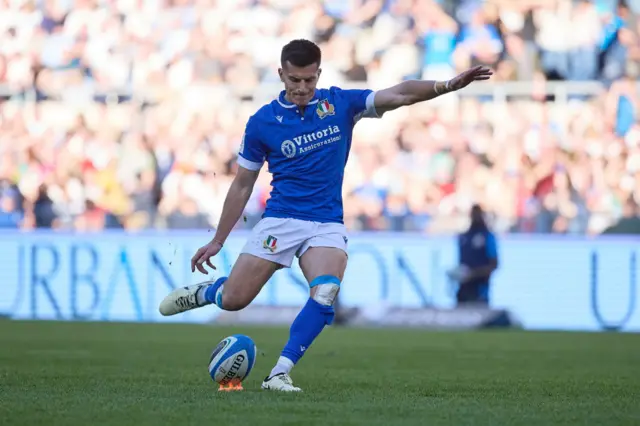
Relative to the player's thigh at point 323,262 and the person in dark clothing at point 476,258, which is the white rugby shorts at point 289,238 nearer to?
the player's thigh at point 323,262

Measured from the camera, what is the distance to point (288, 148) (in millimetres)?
7125

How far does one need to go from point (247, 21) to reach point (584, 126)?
5915mm

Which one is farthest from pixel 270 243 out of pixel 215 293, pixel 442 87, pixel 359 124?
pixel 359 124

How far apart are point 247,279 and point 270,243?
256 mm

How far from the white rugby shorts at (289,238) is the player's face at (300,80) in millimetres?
726

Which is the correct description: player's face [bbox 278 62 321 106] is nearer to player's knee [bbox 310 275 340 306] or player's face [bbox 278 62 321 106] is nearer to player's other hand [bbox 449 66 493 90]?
player's other hand [bbox 449 66 493 90]

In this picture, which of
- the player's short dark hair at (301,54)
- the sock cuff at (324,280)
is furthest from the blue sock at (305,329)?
the player's short dark hair at (301,54)

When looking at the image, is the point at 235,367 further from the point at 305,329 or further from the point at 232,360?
the point at 305,329

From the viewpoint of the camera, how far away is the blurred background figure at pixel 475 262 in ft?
54.9

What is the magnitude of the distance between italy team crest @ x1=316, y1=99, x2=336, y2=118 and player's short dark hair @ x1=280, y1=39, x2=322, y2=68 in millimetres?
370

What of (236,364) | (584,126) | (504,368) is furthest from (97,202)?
(236,364)

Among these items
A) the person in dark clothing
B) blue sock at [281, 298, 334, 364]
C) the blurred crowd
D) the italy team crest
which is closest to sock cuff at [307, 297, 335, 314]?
blue sock at [281, 298, 334, 364]

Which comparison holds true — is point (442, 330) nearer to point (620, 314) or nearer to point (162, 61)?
point (620, 314)

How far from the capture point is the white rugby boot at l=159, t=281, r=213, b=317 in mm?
7598
